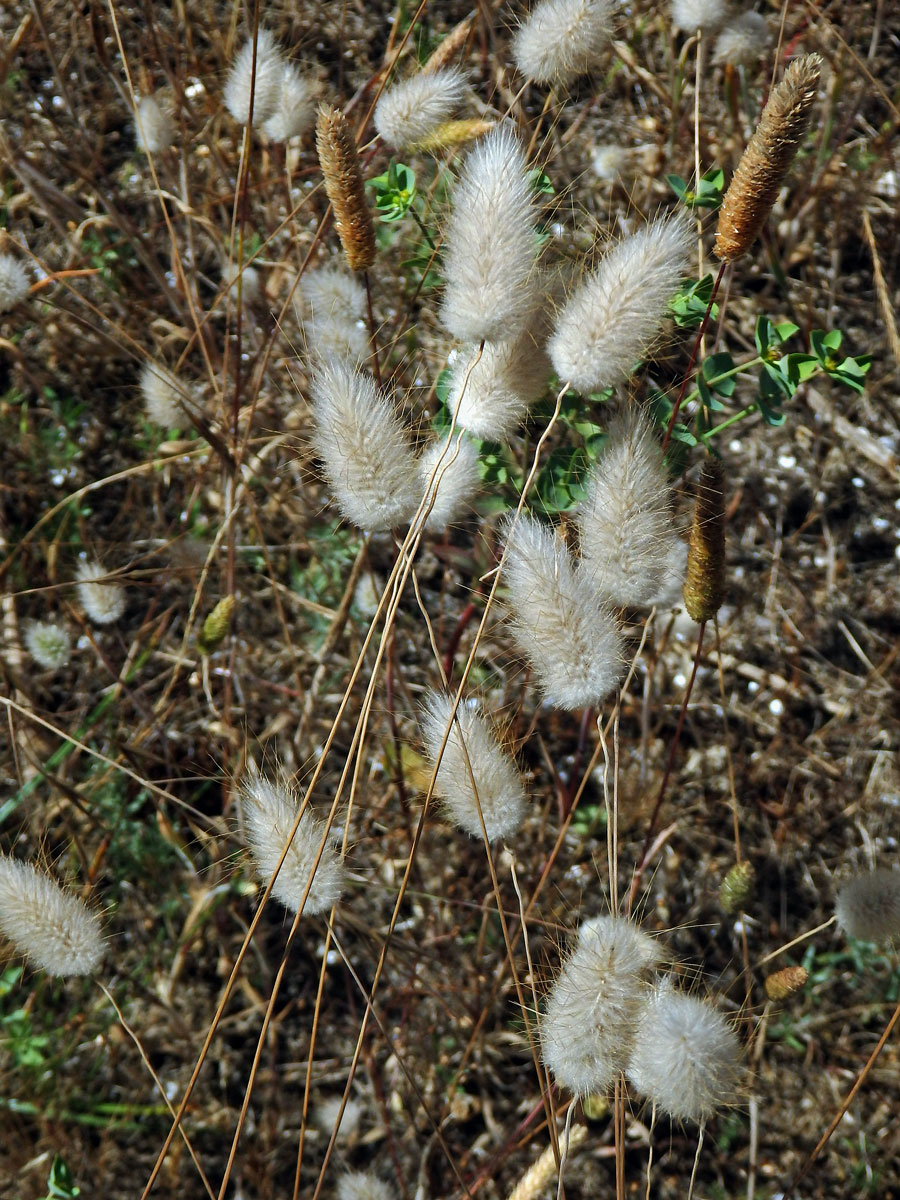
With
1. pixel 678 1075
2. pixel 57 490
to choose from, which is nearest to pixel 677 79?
pixel 57 490

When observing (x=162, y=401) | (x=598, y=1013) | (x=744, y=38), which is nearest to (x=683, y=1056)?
(x=598, y=1013)

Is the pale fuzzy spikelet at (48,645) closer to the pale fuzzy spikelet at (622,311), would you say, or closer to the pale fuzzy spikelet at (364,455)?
the pale fuzzy spikelet at (364,455)

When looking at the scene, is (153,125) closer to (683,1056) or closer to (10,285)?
(10,285)

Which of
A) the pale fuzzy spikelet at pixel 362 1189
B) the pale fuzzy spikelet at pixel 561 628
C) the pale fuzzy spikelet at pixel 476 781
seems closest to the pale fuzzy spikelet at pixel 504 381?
the pale fuzzy spikelet at pixel 561 628

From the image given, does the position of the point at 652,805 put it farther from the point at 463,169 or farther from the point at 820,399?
the point at 463,169

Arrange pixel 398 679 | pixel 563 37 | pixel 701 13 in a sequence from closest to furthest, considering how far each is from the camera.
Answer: pixel 563 37, pixel 701 13, pixel 398 679

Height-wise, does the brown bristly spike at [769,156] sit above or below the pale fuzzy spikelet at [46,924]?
above
